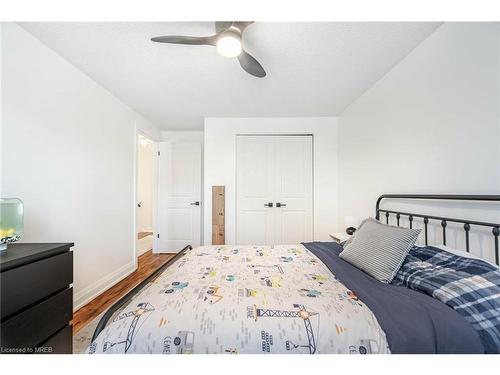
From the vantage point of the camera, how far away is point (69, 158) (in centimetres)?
Result: 193

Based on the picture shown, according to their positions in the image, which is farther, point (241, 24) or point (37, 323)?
point (241, 24)

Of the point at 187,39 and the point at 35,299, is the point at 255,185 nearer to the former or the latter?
the point at 187,39

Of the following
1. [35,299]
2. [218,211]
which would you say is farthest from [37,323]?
[218,211]

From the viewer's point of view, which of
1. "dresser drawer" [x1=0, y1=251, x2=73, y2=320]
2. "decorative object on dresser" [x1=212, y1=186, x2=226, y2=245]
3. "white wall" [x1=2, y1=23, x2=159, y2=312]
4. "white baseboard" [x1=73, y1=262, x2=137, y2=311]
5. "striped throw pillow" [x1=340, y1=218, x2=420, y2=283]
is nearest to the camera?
"dresser drawer" [x1=0, y1=251, x2=73, y2=320]

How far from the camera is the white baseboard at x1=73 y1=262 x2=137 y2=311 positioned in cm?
200

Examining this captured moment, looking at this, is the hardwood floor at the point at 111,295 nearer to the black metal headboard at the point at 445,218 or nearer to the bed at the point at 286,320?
the bed at the point at 286,320

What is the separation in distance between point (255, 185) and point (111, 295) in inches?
91.8

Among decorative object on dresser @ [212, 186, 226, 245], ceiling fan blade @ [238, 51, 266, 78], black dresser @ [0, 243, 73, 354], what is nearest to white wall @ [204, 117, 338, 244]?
decorative object on dresser @ [212, 186, 226, 245]

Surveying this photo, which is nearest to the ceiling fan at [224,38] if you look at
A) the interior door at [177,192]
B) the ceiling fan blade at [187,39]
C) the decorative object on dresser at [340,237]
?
the ceiling fan blade at [187,39]

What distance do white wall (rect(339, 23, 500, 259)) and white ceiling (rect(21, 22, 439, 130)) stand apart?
223 millimetres

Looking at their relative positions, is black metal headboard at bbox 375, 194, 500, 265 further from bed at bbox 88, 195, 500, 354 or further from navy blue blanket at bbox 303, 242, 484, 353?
navy blue blanket at bbox 303, 242, 484, 353

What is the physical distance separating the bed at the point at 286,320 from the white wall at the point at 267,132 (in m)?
2.08
